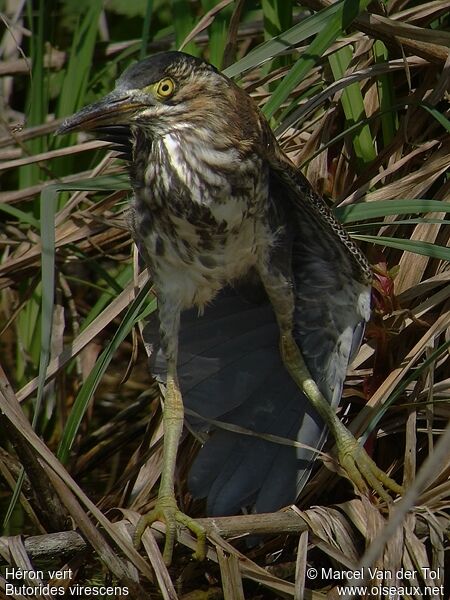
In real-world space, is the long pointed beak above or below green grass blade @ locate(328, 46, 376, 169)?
below

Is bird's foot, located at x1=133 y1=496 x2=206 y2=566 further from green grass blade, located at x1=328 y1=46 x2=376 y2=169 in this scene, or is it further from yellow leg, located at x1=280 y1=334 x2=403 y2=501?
green grass blade, located at x1=328 y1=46 x2=376 y2=169

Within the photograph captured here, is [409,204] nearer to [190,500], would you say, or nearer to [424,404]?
[424,404]

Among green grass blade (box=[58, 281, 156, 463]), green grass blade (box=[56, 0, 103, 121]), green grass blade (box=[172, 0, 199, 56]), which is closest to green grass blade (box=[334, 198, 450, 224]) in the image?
green grass blade (box=[58, 281, 156, 463])

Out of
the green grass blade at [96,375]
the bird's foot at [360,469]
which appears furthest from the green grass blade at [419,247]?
the green grass blade at [96,375]

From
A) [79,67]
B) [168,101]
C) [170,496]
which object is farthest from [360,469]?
[79,67]

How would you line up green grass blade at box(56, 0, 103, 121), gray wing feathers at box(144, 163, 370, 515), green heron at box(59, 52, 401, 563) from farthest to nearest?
green grass blade at box(56, 0, 103, 121) → gray wing feathers at box(144, 163, 370, 515) → green heron at box(59, 52, 401, 563)

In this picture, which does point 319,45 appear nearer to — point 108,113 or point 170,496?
point 108,113
